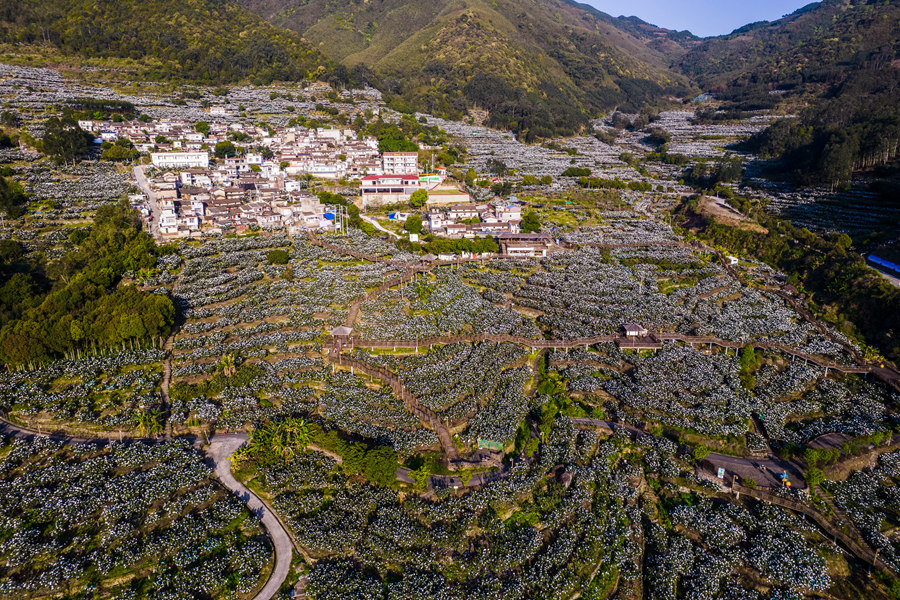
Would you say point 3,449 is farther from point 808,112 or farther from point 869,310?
point 808,112

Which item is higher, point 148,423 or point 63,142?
point 63,142

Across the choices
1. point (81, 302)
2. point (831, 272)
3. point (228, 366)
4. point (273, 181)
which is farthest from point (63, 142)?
point (831, 272)

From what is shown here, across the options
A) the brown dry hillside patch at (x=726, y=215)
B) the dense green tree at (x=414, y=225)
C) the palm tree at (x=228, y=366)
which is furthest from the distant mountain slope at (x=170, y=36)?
the palm tree at (x=228, y=366)

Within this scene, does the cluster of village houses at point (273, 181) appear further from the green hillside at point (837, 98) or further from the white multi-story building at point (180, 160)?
the green hillside at point (837, 98)

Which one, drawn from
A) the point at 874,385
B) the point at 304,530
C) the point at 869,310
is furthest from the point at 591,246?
the point at 304,530

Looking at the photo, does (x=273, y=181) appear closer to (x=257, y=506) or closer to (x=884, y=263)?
(x=257, y=506)

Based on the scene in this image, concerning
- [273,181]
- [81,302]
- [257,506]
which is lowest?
[257,506]
